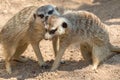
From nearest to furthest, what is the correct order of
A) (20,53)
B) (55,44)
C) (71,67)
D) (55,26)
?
(55,26) → (71,67) → (55,44) → (20,53)

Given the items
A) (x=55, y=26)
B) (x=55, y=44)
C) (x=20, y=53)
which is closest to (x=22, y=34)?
(x=20, y=53)

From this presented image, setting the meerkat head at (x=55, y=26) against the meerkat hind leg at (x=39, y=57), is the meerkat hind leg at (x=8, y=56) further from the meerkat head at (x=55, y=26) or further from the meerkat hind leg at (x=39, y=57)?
the meerkat head at (x=55, y=26)

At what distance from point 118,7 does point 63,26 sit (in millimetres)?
2970

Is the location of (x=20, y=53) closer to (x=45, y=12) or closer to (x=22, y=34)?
(x=22, y=34)

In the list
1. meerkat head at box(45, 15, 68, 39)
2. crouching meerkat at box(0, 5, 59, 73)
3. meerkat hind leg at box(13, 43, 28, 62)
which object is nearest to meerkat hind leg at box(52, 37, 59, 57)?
crouching meerkat at box(0, 5, 59, 73)

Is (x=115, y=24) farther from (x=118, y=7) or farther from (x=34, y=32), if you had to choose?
(x=34, y=32)

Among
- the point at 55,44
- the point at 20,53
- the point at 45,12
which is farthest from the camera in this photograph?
the point at 20,53

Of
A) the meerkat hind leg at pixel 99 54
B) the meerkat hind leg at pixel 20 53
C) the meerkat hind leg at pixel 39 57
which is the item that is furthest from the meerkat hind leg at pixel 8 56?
the meerkat hind leg at pixel 99 54

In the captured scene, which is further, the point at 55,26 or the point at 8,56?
the point at 8,56

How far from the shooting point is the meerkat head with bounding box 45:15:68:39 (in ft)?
13.5

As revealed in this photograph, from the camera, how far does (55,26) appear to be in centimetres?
416

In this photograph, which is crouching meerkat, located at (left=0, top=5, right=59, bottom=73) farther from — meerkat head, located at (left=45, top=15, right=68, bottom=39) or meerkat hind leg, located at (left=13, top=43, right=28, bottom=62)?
meerkat head, located at (left=45, top=15, right=68, bottom=39)

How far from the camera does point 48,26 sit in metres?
4.13

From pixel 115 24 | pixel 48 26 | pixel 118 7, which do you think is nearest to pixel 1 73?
pixel 48 26
